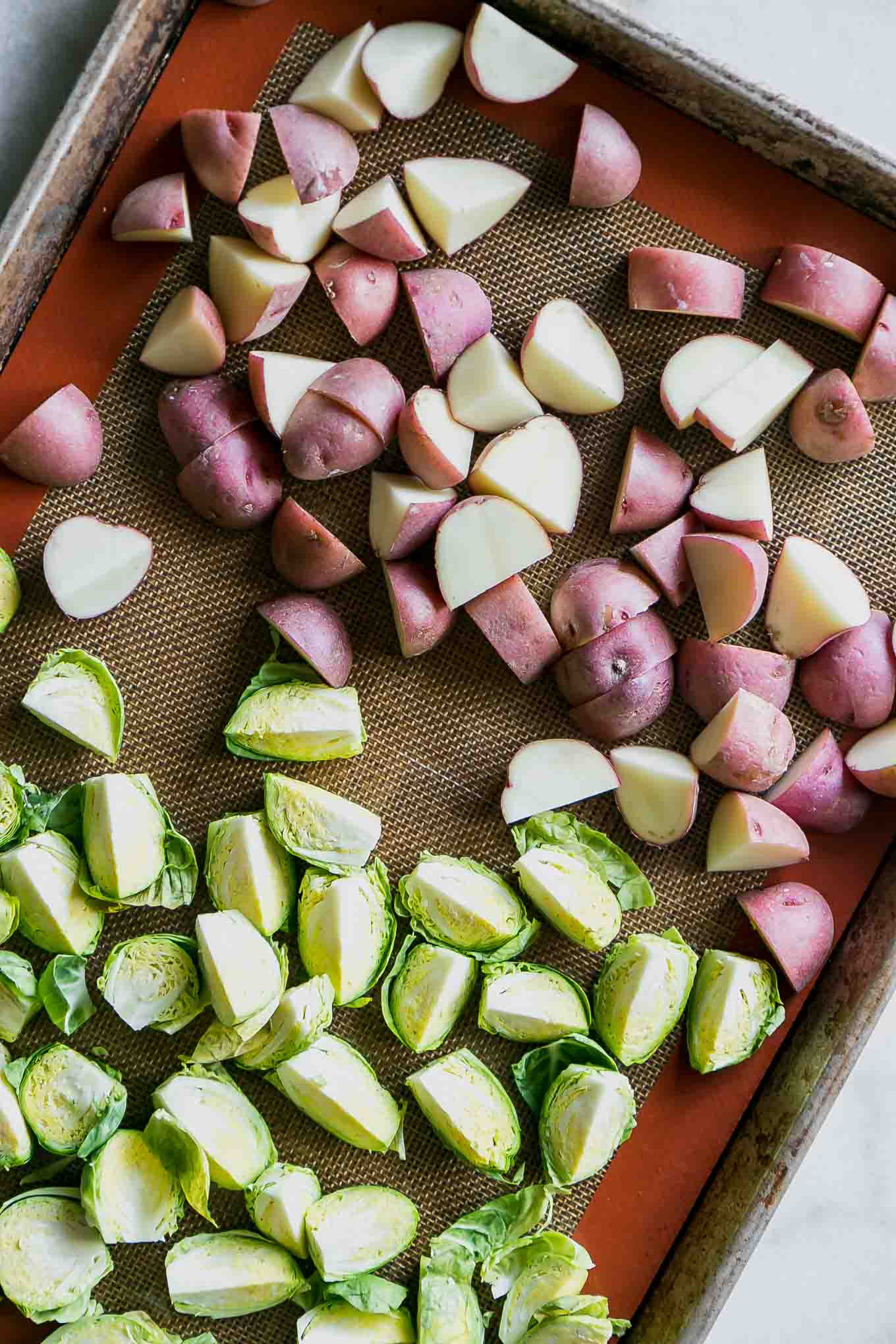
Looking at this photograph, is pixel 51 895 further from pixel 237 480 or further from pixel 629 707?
pixel 629 707

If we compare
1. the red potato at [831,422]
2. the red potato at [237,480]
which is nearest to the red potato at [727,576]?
the red potato at [831,422]

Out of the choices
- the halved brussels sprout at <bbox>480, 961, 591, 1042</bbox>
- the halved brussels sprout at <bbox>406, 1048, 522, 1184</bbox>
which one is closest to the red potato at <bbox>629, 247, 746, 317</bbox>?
the halved brussels sprout at <bbox>480, 961, 591, 1042</bbox>

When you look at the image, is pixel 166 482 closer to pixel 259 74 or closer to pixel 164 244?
pixel 164 244

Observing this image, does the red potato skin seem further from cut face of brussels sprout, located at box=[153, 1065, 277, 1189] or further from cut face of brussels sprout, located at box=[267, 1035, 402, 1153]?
cut face of brussels sprout, located at box=[153, 1065, 277, 1189]

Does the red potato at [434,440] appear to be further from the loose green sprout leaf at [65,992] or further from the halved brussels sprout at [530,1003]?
the loose green sprout leaf at [65,992]

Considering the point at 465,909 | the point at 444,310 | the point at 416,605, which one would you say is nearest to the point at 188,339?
the point at 444,310

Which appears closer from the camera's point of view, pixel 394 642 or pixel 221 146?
pixel 221 146
